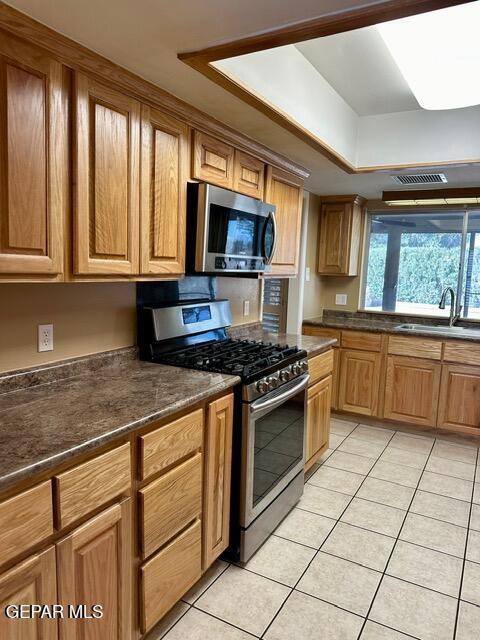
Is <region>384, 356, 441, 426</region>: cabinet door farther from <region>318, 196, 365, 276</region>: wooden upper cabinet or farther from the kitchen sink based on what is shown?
<region>318, 196, 365, 276</region>: wooden upper cabinet

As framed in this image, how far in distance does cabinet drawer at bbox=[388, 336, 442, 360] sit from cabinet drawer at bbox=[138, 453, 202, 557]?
8.55 ft

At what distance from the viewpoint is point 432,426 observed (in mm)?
3879

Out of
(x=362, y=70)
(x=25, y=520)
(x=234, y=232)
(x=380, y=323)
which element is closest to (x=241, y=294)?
(x=234, y=232)

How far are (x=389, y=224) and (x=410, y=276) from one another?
0.57 metres

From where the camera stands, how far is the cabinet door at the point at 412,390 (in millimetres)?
3855

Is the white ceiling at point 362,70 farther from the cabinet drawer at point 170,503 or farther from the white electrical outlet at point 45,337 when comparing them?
the cabinet drawer at point 170,503

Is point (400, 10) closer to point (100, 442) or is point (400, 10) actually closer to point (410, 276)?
point (100, 442)

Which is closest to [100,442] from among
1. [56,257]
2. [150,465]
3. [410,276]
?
[150,465]

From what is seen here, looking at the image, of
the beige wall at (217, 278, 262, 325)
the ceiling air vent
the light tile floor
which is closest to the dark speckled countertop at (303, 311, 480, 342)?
the beige wall at (217, 278, 262, 325)

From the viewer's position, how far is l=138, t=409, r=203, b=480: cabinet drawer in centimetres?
155

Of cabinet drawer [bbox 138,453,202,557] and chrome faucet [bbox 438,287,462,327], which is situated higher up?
chrome faucet [bbox 438,287,462,327]

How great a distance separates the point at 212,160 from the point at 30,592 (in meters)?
1.94

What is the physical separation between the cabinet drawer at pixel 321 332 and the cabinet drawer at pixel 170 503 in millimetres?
2580

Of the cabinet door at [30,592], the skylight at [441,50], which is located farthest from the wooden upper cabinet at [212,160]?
the cabinet door at [30,592]
